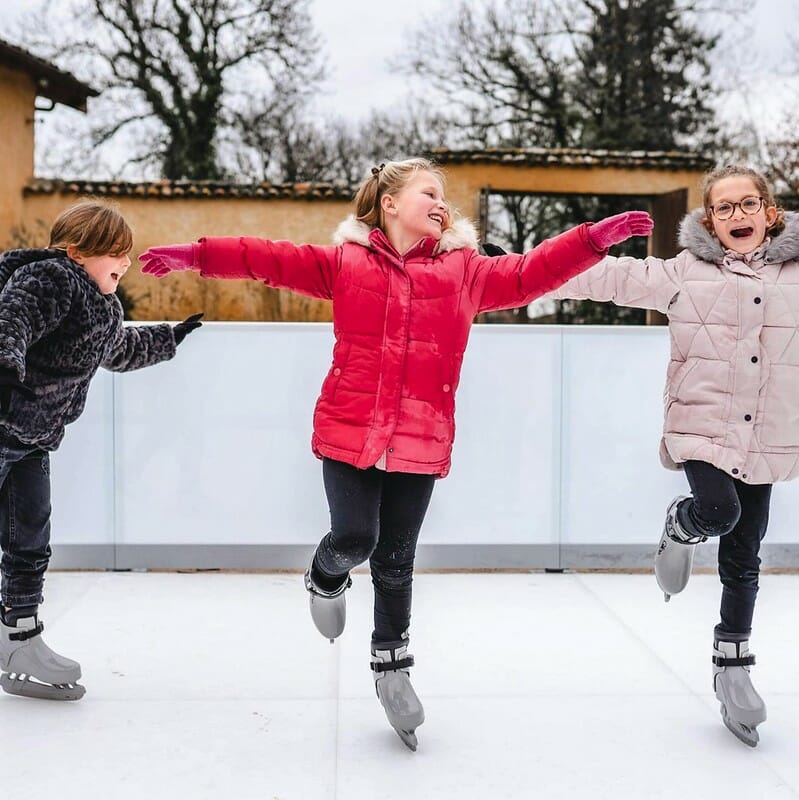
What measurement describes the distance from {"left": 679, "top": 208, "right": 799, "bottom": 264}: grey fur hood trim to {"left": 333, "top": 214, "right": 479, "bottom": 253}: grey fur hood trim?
22.8 inches

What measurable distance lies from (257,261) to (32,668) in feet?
4.08

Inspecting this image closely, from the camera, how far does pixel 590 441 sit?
419cm

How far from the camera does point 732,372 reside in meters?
2.43

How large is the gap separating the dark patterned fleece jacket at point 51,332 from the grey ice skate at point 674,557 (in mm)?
1575

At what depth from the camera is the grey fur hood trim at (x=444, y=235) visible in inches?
91.9

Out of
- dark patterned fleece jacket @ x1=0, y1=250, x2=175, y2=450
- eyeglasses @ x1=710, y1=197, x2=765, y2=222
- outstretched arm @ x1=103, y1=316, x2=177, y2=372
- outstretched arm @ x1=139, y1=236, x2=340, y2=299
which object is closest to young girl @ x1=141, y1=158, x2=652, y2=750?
outstretched arm @ x1=139, y1=236, x2=340, y2=299

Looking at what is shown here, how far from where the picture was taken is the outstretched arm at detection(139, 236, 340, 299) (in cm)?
227

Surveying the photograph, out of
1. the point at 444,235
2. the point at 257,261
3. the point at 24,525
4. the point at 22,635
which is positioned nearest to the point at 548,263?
the point at 444,235

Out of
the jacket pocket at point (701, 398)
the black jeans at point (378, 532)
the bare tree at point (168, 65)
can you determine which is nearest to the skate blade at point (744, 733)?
the jacket pocket at point (701, 398)

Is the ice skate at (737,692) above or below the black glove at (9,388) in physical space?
below

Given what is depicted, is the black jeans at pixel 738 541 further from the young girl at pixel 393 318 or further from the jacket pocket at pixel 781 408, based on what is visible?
the young girl at pixel 393 318

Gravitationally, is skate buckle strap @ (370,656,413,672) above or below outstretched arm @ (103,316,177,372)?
below

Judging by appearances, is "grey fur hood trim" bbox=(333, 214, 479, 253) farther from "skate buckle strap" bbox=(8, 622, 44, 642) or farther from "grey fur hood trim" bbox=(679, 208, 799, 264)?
"skate buckle strap" bbox=(8, 622, 44, 642)

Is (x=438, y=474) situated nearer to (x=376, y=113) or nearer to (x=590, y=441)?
(x=590, y=441)
